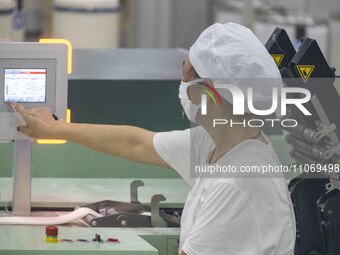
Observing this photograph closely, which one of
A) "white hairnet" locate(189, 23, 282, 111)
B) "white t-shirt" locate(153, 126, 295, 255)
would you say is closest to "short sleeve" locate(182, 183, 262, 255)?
"white t-shirt" locate(153, 126, 295, 255)

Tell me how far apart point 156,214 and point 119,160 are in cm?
85

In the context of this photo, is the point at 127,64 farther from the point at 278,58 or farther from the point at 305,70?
the point at 305,70

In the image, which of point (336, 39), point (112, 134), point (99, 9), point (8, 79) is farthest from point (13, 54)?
point (99, 9)

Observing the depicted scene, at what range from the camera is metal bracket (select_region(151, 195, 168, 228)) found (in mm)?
4188

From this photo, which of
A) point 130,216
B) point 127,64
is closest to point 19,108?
point 130,216

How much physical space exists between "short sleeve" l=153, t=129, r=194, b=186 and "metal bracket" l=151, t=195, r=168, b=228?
27cm

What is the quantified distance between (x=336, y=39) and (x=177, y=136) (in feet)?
13.1

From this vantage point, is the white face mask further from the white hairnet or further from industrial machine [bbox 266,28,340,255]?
industrial machine [bbox 266,28,340,255]

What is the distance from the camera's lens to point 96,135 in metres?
4.06

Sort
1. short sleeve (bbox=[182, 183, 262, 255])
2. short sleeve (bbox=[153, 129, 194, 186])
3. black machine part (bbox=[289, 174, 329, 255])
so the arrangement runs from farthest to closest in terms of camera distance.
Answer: black machine part (bbox=[289, 174, 329, 255]) < short sleeve (bbox=[153, 129, 194, 186]) < short sleeve (bbox=[182, 183, 262, 255])

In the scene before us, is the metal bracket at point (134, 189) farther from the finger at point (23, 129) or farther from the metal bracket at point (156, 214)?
the finger at point (23, 129)

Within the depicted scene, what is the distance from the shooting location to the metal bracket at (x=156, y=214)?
419cm

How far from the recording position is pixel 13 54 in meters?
4.16

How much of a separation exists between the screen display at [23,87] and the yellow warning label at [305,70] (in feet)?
3.12
